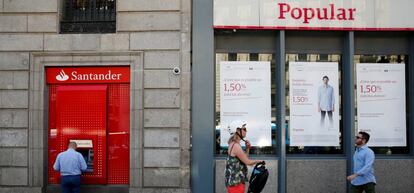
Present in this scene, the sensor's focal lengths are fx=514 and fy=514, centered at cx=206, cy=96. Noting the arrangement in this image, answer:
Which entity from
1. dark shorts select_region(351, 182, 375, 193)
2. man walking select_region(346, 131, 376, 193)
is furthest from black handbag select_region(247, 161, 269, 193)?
dark shorts select_region(351, 182, 375, 193)

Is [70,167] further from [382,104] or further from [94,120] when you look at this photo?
[382,104]

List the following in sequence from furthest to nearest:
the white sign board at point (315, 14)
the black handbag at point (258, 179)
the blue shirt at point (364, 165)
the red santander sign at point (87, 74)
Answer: the red santander sign at point (87, 74)
the white sign board at point (315, 14)
the blue shirt at point (364, 165)
the black handbag at point (258, 179)

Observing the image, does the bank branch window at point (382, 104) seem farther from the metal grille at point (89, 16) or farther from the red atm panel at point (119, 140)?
the metal grille at point (89, 16)

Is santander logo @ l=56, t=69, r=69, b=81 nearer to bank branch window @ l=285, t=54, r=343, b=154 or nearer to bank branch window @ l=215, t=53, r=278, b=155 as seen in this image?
bank branch window @ l=215, t=53, r=278, b=155

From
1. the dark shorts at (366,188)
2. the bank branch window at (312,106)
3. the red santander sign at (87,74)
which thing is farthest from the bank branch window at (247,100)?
the dark shorts at (366,188)

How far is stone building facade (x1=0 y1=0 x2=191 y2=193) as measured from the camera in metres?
11.5

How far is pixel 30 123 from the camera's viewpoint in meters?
11.7

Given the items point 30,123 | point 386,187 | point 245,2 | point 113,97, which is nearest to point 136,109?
point 113,97

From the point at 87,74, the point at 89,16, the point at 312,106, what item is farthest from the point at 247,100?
the point at 89,16

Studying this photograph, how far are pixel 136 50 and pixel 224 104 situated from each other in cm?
236

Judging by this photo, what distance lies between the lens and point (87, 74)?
1184 centimetres

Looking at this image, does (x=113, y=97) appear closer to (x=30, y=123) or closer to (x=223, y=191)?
(x=30, y=123)

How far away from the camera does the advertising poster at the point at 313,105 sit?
39.4 feet

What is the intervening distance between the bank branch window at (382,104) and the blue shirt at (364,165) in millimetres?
2532
